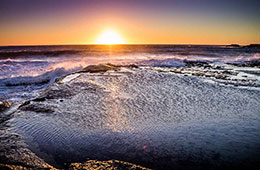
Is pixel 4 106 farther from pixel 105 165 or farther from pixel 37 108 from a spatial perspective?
pixel 105 165

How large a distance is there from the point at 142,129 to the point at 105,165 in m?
1.90

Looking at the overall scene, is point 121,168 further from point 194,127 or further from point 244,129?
point 244,129

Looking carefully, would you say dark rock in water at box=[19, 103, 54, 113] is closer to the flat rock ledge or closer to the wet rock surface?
the wet rock surface

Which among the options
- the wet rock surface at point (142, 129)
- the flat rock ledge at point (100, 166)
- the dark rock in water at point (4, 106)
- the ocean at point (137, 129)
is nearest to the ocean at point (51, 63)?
the dark rock in water at point (4, 106)

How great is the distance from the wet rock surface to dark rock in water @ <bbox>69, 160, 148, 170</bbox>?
0.07 ft

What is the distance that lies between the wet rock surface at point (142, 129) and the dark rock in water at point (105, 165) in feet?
0.07

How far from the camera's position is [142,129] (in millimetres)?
4984

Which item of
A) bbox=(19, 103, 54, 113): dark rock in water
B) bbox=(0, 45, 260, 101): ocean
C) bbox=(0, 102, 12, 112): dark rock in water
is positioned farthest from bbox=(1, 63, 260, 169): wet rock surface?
bbox=(0, 45, 260, 101): ocean

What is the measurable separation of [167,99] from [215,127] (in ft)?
9.74

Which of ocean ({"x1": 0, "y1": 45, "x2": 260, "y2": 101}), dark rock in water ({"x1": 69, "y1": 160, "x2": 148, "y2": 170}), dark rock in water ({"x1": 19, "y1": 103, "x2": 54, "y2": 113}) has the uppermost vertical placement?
ocean ({"x1": 0, "y1": 45, "x2": 260, "y2": 101})

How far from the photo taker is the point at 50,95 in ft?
27.0

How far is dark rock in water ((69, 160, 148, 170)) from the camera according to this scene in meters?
3.25

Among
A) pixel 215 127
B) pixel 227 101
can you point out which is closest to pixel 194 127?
pixel 215 127

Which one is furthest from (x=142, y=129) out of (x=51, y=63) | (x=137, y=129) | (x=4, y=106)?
(x=51, y=63)
